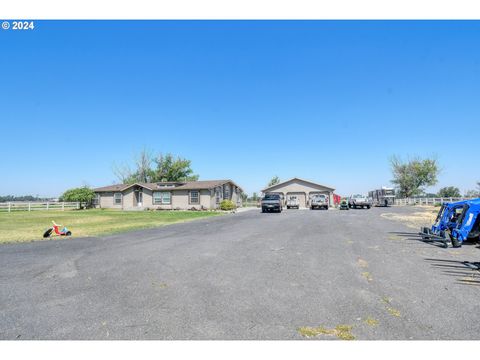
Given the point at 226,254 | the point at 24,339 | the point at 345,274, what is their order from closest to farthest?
the point at 24,339
the point at 345,274
the point at 226,254

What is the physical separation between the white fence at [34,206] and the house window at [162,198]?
13.0 m

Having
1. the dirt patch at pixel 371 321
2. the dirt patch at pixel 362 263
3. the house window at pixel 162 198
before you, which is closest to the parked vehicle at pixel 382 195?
the house window at pixel 162 198

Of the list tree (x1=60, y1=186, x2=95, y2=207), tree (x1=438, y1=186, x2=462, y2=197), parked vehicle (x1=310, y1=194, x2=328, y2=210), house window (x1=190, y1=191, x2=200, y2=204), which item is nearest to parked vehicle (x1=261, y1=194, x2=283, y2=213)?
parked vehicle (x1=310, y1=194, x2=328, y2=210)

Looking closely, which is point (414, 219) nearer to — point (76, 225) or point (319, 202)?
point (319, 202)

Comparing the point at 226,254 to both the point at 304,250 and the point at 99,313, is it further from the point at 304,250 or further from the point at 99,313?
the point at 99,313

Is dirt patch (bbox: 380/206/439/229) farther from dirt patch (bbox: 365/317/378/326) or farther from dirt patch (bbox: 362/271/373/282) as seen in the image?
dirt patch (bbox: 365/317/378/326)

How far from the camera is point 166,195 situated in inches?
1554

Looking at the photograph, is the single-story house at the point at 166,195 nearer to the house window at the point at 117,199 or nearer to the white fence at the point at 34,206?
the house window at the point at 117,199

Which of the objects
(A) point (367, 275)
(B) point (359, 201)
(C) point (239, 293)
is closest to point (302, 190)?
(B) point (359, 201)

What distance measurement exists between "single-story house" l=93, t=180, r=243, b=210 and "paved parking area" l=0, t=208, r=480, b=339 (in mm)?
29052

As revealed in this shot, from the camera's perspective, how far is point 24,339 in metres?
3.33

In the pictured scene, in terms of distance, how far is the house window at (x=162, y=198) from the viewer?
39.3 meters
